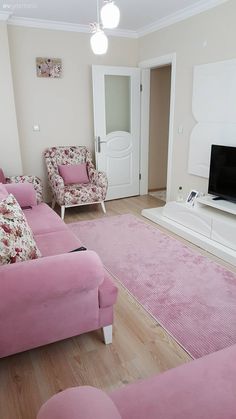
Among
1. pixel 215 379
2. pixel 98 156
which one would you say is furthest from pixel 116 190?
pixel 215 379

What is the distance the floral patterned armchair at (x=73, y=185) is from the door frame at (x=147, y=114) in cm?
98

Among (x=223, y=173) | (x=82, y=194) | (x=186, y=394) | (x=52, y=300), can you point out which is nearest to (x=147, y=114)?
(x=82, y=194)

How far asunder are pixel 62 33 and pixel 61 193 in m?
2.25

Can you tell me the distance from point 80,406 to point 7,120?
12.4 ft

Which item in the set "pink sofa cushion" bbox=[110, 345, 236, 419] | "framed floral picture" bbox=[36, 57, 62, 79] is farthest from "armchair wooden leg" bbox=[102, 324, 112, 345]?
"framed floral picture" bbox=[36, 57, 62, 79]

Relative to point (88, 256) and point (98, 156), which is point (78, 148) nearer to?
point (98, 156)

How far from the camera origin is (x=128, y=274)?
2.72 metres

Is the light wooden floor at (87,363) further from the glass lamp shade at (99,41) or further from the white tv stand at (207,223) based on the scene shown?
the glass lamp shade at (99,41)

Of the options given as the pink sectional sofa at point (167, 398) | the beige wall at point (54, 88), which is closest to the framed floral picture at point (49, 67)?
the beige wall at point (54, 88)

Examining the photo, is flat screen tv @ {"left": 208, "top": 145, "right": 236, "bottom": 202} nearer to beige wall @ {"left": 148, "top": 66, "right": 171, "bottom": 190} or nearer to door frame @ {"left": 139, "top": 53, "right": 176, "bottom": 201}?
door frame @ {"left": 139, "top": 53, "right": 176, "bottom": 201}

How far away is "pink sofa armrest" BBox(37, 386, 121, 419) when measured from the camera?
828mm

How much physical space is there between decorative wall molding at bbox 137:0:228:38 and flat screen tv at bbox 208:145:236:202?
1.55 meters

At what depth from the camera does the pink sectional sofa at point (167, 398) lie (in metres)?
0.85

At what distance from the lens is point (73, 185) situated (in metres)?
4.34
